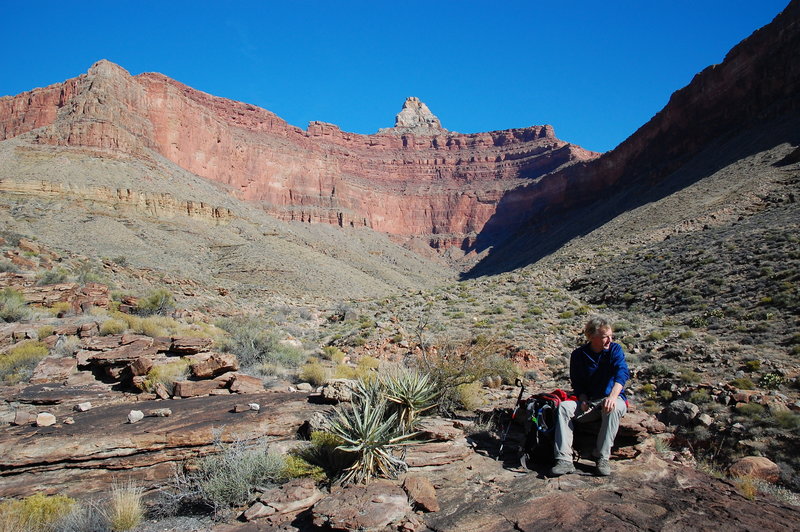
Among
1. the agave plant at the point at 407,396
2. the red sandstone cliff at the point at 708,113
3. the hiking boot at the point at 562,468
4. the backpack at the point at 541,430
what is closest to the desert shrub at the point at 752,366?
the backpack at the point at 541,430

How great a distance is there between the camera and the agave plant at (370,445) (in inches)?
162

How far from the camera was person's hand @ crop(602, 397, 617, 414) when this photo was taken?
4.04m

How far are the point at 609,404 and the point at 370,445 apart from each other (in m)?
2.31

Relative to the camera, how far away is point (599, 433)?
4.18 meters

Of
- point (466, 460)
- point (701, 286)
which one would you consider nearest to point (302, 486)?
point (466, 460)

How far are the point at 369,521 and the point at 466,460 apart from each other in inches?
61.1

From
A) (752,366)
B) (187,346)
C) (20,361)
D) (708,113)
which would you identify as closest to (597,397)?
(752,366)

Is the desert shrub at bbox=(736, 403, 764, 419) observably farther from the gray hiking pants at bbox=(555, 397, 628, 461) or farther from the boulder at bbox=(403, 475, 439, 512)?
the boulder at bbox=(403, 475, 439, 512)

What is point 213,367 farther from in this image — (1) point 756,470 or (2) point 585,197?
(2) point 585,197

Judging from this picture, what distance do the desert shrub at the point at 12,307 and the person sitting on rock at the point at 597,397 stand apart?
12431 millimetres

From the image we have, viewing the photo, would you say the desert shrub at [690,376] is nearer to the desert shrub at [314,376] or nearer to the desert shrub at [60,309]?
the desert shrub at [314,376]

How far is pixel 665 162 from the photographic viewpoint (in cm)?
5347

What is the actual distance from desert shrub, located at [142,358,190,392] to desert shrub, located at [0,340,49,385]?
2220 mm

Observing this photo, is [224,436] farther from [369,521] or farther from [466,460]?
[466,460]
